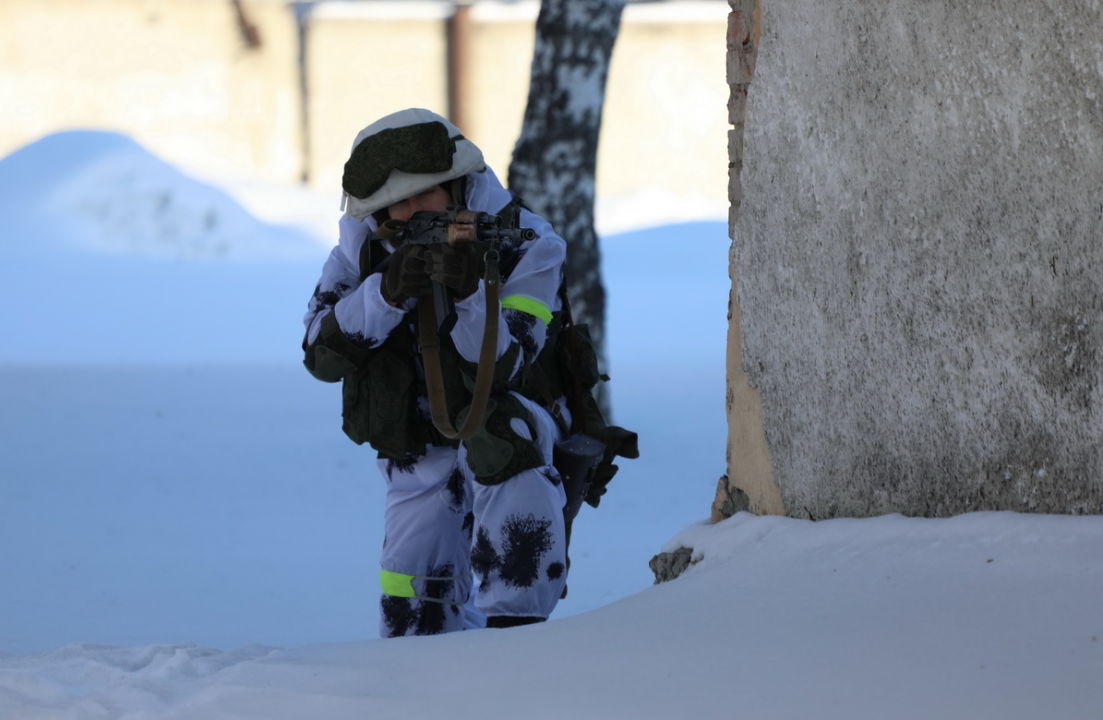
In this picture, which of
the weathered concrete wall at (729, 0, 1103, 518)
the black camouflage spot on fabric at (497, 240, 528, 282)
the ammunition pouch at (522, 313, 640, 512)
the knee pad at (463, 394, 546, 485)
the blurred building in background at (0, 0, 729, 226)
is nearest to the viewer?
the weathered concrete wall at (729, 0, 1103, 518)

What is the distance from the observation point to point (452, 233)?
2658 mm

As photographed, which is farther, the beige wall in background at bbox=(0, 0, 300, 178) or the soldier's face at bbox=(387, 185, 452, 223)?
the beige wall in background at bbox=(0, 0, 300, 178)

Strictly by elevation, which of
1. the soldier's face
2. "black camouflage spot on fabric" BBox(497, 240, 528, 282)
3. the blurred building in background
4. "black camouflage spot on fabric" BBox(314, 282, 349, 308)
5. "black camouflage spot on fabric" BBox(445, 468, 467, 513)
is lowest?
"black camouflage spot on fabric" BBox(445, 468, 467, 513)

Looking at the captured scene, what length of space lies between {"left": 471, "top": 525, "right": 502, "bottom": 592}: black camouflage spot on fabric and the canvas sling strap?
0.21 meters

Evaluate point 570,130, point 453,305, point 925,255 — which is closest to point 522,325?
point 453,305

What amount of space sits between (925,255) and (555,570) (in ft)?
3.11

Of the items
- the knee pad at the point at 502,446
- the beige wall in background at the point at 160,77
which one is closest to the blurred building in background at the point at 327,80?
the beige wall in background at the point at 160,77

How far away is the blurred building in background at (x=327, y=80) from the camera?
15.7 meters

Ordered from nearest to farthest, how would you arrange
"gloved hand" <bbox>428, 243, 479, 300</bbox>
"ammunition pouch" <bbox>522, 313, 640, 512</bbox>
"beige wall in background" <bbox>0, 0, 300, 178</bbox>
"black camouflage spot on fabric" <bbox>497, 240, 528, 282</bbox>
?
"gloved hand" <bbox>428, 243, 479, 300</bbox>, "black camouflage spot on fabric" <bbox>497, 240, 528, 282</bbox>, "ammunition pouch" <bbox>522, 313, 640, 512</bbox>, "beige wall in background" <bbox>0, 0, 300, 178</bbox>

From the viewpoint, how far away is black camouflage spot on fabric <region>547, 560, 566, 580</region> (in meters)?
2.81

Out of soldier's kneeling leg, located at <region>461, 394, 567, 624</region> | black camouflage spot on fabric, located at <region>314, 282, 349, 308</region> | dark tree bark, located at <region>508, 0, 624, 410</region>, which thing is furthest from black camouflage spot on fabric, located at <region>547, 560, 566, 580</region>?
dark tree bark, located at <region>508, 0, 624, 410</region>

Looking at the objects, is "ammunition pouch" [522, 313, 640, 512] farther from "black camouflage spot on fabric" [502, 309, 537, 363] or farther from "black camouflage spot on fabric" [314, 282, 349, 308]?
"black camouflage spot on fabric" [314, 282, 349, 308]

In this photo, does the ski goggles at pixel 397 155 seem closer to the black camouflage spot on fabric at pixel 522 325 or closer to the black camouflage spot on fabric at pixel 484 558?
the black camouflage spot on fabric at pixel 522 325

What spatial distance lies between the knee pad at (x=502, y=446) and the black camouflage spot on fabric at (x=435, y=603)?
0.27 m
